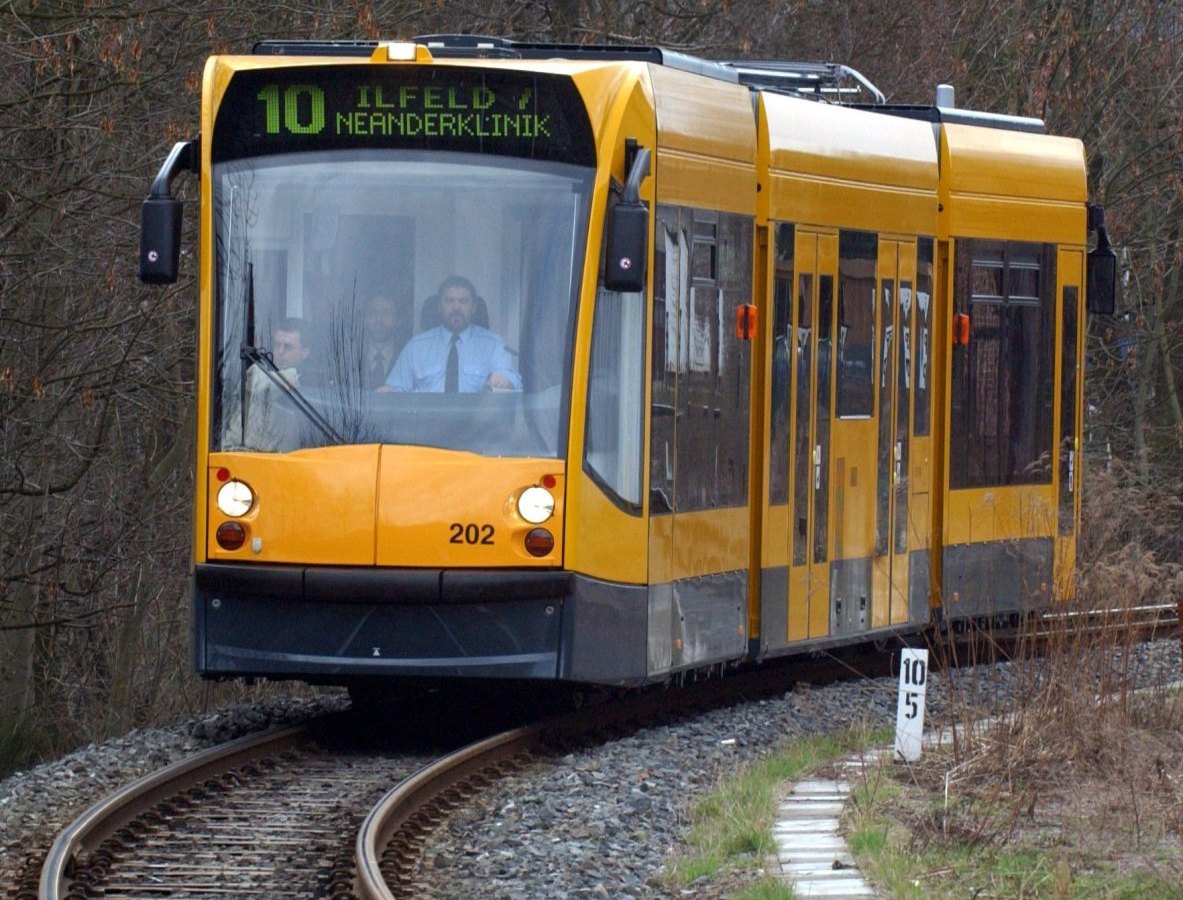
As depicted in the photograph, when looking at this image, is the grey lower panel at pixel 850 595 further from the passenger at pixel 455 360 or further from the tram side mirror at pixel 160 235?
the tram side mirror at pixel 160 235

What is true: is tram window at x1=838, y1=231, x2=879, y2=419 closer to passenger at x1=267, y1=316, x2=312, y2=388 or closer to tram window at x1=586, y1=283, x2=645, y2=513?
tram window at x1=586, y1=283, x2=645, y2=513

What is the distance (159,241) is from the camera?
10438mm

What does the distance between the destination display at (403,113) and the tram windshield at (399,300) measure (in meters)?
0.07

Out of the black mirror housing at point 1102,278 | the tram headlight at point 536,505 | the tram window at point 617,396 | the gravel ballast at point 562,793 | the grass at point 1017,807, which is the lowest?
the gravel ballast at point 562,793

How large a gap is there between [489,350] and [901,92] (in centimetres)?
1551

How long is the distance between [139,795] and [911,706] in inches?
121

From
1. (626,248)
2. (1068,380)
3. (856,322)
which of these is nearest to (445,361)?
(626,248)

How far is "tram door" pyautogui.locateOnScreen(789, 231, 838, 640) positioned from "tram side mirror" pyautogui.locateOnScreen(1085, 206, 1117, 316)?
3.86 meters

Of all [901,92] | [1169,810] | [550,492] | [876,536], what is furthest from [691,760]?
[901,92]

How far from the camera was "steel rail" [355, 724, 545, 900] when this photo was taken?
7.25 m

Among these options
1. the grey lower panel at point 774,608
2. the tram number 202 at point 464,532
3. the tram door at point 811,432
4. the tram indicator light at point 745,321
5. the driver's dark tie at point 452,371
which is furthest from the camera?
the tram door at point 811,432

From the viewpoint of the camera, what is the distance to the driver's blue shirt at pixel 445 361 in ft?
34.0

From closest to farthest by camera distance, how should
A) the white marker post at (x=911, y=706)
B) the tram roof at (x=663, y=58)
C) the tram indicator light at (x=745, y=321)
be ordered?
1. the white marker post at (x=911, y=706)
2. the tram roof at (x=663, y=58)
3. the tram indicator light at (x=745, y=321)

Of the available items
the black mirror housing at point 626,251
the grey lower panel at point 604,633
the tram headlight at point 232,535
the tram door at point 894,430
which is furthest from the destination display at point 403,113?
the tram door at point 894,430
